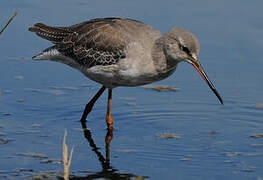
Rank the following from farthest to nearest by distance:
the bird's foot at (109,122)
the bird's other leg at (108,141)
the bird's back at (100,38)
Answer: the bird's foot at (109,122)
the bird's back at (100,38)
the bird's other leg at (108,141)

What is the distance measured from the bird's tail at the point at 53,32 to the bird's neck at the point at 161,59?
1.60 meters

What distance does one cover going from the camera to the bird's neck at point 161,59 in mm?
8734

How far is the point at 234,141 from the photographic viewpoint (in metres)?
8.67

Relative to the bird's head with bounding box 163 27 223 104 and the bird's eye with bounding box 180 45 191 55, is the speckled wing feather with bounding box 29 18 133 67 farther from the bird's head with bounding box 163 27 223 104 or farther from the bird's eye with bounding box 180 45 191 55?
the bird's eye with bounding box 180 45 191 55

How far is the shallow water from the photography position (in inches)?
308

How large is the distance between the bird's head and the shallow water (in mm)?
1013

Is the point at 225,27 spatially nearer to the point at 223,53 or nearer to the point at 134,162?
the point at 223,53

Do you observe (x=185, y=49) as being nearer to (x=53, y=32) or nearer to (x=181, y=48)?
(x=181, y=48)

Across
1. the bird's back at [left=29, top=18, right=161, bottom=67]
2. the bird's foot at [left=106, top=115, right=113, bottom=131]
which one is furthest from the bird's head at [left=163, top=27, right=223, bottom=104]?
the bird's foot at [left=106, top=115, right=113, bottom=131]

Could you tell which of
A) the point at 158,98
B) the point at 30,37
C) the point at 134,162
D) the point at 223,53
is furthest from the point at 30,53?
the point at 134,162

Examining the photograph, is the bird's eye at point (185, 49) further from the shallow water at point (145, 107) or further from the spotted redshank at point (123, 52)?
the shallow water at point (145, 107)

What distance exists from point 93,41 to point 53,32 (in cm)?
84

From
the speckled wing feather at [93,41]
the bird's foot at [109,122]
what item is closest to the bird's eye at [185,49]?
the speckled wing feather at [93,41]

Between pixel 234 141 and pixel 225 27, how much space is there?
387 centimetres
